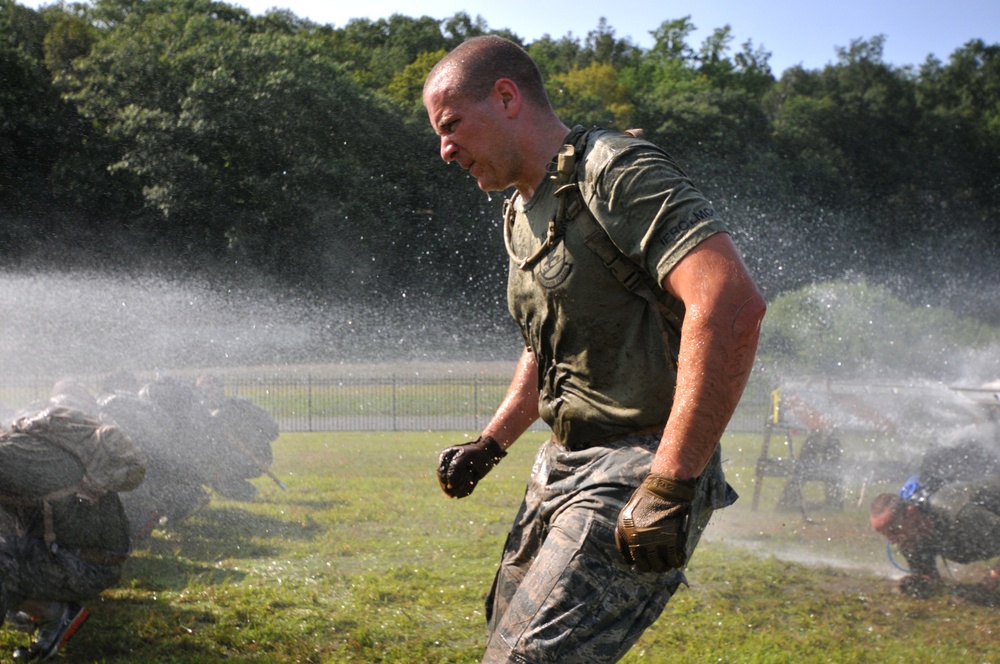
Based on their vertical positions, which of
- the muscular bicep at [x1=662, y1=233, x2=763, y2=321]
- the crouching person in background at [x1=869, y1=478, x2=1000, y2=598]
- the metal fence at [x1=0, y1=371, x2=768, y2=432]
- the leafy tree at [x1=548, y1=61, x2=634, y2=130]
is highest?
the leafy tree at [x1=548, y1=61, x2=634, y2=130]

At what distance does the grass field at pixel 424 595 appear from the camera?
467 cm

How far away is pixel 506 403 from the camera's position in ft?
9.83

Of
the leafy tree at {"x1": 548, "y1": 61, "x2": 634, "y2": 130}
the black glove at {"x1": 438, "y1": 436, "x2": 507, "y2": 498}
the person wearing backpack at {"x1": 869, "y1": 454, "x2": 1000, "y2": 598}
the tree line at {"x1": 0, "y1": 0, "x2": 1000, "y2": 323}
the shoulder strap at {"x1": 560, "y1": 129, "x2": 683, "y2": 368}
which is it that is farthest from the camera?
the leafy tree at {"x1": 548, "y1": 61, "x2": 634, "y2": 130}

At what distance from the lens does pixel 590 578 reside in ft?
7.14

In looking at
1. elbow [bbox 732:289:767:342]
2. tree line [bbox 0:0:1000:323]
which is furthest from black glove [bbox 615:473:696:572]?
tree line [bbox 0:0:1000:323]

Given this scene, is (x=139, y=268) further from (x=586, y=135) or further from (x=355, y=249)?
(x=586, y=135)

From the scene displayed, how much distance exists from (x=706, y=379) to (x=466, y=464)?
1.08 metres

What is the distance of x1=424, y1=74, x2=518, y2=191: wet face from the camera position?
249cm

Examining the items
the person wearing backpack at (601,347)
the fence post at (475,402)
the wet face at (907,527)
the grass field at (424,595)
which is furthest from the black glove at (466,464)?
the fence post at (475,402)

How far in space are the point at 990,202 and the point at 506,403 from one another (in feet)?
181

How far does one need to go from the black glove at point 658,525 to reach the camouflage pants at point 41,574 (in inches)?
136

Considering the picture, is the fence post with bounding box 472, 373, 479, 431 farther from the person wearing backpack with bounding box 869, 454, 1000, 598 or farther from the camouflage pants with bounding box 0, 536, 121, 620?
the camouflage pants with bounding box 0, 536, 121, 620

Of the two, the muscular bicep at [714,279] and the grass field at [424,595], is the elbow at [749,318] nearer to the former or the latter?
the muscular bicep at [714,279]

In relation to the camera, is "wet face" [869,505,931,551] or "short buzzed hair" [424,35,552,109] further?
"wet face" [869,505,931,551]
